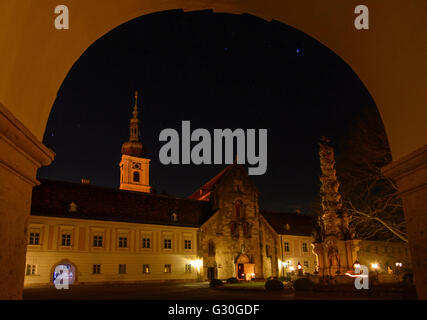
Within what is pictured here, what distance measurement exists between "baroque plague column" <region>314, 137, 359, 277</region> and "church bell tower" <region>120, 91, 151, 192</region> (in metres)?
47.9

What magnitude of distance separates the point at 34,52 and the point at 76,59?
1032 millimetres

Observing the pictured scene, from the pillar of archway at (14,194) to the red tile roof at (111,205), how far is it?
31.4 metres

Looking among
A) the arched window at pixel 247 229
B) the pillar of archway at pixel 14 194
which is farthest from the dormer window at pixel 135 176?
the pillar of archway at pixel 14 194

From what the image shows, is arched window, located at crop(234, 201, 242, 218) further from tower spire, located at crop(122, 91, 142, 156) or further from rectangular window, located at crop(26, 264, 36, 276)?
tower spire, located at crop(122, 91, 142, 156)

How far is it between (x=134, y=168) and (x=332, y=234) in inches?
2003

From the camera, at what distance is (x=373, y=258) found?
176 ft

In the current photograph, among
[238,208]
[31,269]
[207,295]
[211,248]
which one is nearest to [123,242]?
[31,269]

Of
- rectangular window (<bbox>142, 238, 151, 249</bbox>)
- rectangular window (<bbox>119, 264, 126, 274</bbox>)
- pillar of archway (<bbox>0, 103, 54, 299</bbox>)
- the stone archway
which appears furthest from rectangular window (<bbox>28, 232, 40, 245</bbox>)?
pillar of archway (<bbox>0, 103, 54, 299</bbox>)

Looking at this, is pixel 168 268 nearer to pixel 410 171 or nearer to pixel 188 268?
pixel 188 268

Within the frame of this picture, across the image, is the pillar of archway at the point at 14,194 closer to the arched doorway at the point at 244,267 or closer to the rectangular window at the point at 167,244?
the rectangular window at the point at 167,244

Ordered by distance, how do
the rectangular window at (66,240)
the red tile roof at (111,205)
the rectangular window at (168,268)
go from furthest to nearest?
the rectangular window at (168,268), the red tile roof at (111,205), the rectangular window at (66,240)

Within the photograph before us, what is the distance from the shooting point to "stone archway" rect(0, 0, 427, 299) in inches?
169

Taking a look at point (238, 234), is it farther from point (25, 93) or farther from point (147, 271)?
point (25, 93)

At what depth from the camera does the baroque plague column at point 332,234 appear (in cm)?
2152
